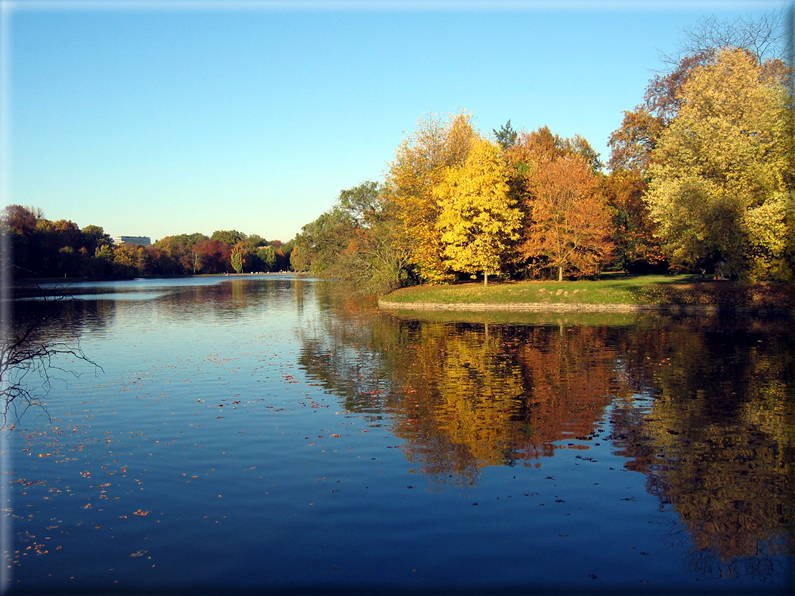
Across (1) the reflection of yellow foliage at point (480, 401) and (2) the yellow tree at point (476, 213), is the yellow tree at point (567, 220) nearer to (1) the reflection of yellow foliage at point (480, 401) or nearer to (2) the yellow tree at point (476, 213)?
(2) the yellow tree at point (476, 213)

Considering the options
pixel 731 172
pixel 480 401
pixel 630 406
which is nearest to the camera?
pixel 630 406

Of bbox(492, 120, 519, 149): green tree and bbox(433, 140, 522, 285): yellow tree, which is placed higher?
bbox(492, 120, 519, 149): green tree

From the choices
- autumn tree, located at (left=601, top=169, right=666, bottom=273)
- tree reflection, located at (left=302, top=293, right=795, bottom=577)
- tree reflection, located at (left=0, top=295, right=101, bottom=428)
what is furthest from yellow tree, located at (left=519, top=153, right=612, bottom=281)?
tree reflection, located at (left=0, top=295, right=101, bottom=428)

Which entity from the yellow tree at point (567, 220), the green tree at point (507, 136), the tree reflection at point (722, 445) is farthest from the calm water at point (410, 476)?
the green tree at point (507, 136)

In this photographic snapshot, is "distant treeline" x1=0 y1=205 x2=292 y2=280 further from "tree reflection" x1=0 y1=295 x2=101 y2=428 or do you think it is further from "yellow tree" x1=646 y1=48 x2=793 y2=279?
"yellow tree" x1=646 y1=48 x2=793 y2=279

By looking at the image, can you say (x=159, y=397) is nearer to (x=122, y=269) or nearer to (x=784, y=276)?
(x=784, y=276)

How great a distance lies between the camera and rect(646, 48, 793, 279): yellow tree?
34.2m

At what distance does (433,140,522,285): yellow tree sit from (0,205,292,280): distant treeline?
29.5 metres

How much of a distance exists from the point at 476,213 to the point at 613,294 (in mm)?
13472

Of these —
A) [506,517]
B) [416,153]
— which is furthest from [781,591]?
[416,153]

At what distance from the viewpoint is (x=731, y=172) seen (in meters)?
37.3

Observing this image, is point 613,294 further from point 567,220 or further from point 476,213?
point 476,213

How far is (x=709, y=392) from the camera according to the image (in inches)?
626

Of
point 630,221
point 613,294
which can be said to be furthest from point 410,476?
point 630,221
